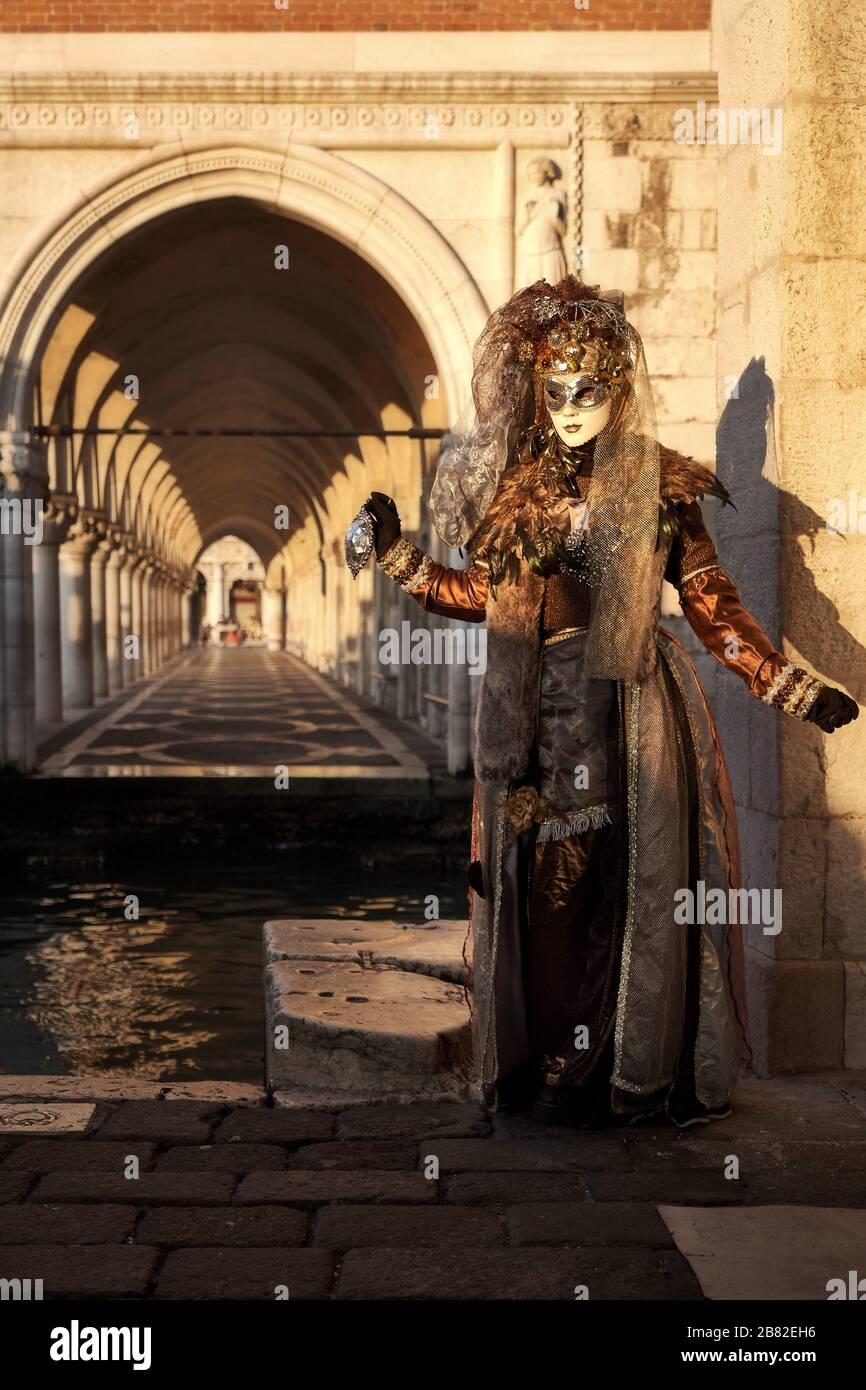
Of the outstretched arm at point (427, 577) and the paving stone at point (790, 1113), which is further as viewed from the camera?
the outstretched arm at point (427, 577)

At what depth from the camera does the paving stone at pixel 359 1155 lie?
347cm

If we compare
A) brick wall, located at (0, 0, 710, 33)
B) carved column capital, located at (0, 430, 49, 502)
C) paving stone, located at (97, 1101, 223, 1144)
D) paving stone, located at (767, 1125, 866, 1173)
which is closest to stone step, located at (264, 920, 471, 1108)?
paving stone, located at (97, 1101, 223, 1144)

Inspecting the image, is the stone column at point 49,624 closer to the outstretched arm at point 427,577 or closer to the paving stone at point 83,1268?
the outstretched arm at point 427,577

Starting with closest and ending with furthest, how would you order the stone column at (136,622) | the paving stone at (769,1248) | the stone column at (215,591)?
1. the paving stone at (769,1248)
2. the stone column at (136,622)
3. the stone column at (215,591)

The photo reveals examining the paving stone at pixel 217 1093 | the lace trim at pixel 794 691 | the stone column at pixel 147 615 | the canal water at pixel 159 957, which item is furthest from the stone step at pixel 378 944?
the stone column at pixel 147 615

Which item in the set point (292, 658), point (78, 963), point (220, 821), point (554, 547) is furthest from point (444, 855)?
point (292, 658)

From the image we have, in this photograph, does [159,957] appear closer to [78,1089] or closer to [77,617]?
[78,1089]

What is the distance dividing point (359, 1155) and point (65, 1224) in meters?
0.76

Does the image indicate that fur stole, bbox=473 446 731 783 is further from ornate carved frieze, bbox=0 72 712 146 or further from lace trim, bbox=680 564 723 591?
ornate carved frieze, bbox=0 72 712 146

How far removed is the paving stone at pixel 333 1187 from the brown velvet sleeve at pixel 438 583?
147 cm

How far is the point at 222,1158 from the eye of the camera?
349cm

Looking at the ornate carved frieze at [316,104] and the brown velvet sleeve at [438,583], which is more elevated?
the ornate carved frieze at [316,104]

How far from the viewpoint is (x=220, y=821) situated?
11.6 metres

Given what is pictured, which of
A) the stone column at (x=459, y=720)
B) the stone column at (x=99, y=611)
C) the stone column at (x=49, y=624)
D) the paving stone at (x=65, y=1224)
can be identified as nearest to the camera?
the paving stone at (x=65, y=1224)
